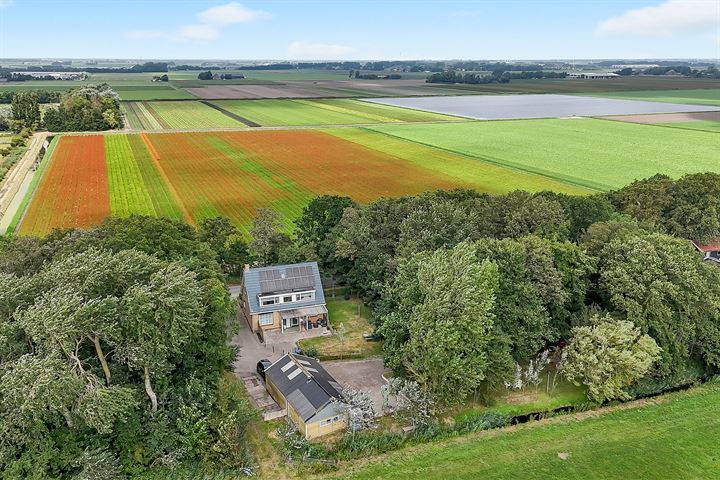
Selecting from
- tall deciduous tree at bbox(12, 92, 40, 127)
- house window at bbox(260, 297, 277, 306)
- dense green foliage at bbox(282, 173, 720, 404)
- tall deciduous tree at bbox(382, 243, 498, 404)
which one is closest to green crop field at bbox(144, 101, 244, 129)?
tall deciduous tree at bbox(12, 92, 40, 127)

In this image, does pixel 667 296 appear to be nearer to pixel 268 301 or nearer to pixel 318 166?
pixel 268 301

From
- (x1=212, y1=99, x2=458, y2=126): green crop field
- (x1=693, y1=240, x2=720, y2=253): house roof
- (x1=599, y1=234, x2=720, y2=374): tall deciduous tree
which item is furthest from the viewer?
(x1=212, y1=99, x2=458, y2=126): green crop field

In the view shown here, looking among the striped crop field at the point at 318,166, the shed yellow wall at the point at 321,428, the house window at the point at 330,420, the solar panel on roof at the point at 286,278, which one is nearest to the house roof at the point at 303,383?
the shed yellow wall at the point at 321,428

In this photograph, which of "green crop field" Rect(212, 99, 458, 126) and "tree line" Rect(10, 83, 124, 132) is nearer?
"tree line" Rect(10, 83, 124, 132)

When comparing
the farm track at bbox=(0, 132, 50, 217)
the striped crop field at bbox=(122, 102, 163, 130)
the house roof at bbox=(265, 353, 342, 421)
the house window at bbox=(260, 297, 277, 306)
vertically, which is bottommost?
the house roof at bbox=(265, 353, 342, 421)

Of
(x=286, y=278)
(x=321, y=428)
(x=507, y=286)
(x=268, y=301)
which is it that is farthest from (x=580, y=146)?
(x=321, y=428)

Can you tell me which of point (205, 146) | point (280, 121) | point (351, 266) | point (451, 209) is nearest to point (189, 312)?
point (351, 266)

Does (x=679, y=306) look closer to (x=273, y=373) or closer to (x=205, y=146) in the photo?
(x=273, y=373)

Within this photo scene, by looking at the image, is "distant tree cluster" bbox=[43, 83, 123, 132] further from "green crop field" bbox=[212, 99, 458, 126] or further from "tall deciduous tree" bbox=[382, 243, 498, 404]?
"tall deciduous tree" bbox=[382, 243, 498, 404]
